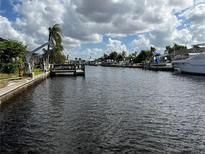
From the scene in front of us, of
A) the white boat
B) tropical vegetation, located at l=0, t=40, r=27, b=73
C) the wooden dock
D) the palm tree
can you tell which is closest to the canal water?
tropical vegetation, located at l=0, t=40, r=27, b=73

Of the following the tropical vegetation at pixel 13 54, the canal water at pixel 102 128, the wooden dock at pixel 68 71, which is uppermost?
the tropical vegetation at pixel 13 54

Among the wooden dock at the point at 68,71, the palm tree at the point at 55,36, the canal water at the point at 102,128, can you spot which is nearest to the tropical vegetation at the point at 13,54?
the wooden dock at the point at 68,71

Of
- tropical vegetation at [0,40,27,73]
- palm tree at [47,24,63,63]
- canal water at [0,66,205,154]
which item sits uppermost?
palm tree at [47,24,63,63]

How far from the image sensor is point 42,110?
20.9 m

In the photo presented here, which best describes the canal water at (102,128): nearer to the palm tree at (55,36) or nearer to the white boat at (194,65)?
the white boat at (194,65)

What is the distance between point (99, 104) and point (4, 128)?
9483 millimetres

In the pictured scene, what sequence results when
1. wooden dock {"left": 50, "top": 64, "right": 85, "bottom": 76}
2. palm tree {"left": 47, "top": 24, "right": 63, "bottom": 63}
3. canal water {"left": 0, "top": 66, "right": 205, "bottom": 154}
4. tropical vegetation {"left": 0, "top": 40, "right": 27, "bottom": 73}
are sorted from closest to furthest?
canal water {"left": 0, "top": 66, "right": 205, "bottom": 154}, tropical vegetation {"left": 0, "top": 40, "right": 27, "bottom": 73}, wooden dock {"left": 50, "top": 64, "right": 85, "bottom": 76}, palm tree {"left": 47, "top": 24, "right": 63, "bottom": 63}

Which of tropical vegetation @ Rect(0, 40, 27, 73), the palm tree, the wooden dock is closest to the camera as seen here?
tropical vegetation @ Rect(0, 40, 27, 73)

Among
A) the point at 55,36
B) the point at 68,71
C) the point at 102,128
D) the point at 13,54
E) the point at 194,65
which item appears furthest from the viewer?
the point at 55,36

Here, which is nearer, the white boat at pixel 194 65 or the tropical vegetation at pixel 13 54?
the tropical vegetation at pixel 13 54

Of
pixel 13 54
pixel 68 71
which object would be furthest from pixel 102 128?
pixel 68 71

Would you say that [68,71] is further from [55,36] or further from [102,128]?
[102,128]

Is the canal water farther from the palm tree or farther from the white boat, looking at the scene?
the palm tree

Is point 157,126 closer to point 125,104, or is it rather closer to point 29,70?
point 125,104
